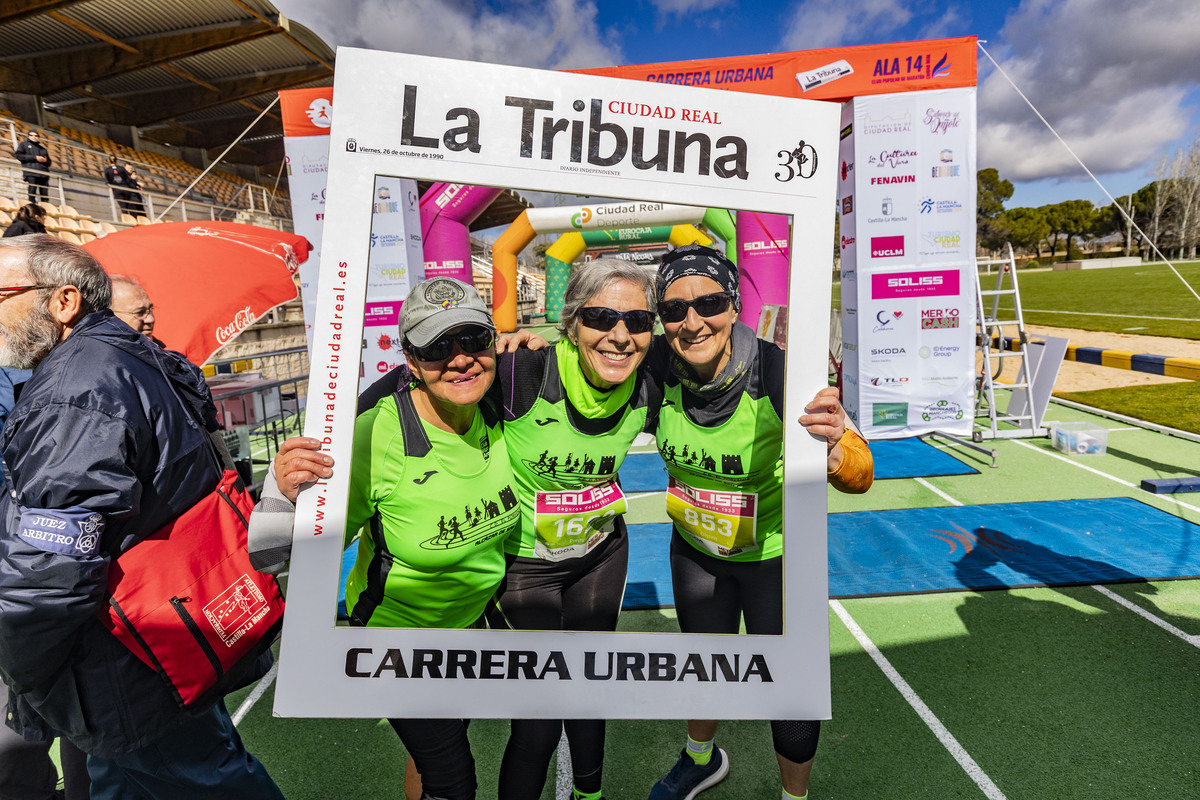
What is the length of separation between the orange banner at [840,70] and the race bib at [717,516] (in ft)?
18.5

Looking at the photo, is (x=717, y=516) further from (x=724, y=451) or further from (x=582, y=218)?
(x=582, y=218)

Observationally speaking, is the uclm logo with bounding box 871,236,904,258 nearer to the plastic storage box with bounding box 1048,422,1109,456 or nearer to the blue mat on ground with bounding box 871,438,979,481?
the blue mat on ground with bounding box 871,438,979,481

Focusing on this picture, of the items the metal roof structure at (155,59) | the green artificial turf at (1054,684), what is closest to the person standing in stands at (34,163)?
the metal roof structure at (155,59)

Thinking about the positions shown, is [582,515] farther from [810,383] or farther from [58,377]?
[58,377]

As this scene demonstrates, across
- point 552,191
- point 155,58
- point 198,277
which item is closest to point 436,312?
point 552,191

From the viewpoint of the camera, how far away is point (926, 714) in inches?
108

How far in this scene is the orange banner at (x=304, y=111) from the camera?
6.50 meters

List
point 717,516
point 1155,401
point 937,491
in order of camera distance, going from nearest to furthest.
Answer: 1. point 717,516
2. point 937,491
3. point 1155,401

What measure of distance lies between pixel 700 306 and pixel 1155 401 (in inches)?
454

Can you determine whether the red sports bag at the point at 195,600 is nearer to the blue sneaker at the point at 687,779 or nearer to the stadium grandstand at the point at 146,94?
the blue sneaker at the point at 687,779

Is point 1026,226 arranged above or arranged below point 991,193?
below

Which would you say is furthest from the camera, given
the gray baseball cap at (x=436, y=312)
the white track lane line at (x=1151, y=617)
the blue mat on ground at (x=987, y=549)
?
the blue mat on ground at (x=987, y=549)

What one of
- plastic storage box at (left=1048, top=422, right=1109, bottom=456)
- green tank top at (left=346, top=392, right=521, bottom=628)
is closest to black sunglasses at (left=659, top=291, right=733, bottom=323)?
green tank top at (left=346, top=392, right=521, bottom=628)

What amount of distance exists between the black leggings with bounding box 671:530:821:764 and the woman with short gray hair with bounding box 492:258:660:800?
36 centimetres
